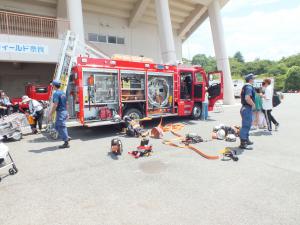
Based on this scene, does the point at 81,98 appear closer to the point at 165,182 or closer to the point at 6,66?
the point at 165,182

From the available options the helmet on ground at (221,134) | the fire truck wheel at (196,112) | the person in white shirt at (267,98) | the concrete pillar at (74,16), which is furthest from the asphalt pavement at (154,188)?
the concrete pillar at (74,16)

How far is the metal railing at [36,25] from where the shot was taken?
12192mm

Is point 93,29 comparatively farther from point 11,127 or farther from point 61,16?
point 11,127

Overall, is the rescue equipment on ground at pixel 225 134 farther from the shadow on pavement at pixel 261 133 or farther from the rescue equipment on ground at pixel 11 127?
the rescue equipment on ground at pixel 11 127

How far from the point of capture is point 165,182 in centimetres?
390

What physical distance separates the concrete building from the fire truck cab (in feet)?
17.8

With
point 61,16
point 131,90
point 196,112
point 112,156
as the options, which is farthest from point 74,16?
point 112,156

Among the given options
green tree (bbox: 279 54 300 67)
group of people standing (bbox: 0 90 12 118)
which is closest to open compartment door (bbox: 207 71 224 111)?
group of people standing (bbox: 0 90 12 118)

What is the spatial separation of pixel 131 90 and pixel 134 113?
0.91 meters

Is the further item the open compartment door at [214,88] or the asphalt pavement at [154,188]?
the open compartment door at [214,88]

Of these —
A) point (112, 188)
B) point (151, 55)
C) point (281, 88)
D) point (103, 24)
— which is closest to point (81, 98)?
point (112, 188)

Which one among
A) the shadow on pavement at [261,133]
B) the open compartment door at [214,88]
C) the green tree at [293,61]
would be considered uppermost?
the green tree at [293,61]

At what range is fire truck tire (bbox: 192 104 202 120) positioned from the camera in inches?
431

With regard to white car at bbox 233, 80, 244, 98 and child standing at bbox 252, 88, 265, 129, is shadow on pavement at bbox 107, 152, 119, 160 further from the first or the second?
white car at bbox 233, 80, 244, 98
